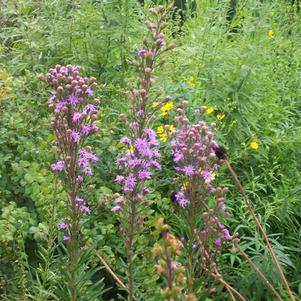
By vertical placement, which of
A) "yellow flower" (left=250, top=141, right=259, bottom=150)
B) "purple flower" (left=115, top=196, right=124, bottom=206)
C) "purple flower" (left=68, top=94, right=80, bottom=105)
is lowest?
"yellow flower" (left=250, top=141, right=259, bottom=150)

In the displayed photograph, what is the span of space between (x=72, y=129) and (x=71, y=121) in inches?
1.2

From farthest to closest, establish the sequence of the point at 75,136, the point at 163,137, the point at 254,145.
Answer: the point at 254,145 < the point at 163,137 < the point at 75,136

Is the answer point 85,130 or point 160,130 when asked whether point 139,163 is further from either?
point 160,130

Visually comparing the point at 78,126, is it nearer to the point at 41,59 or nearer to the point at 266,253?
the point at 266,253

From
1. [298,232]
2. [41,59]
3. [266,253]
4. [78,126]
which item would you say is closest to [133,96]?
[78,126]

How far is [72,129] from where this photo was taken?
2.05 m

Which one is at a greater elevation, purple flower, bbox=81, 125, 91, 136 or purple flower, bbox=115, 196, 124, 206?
purple flower, bbox=81, 125, 91, 136

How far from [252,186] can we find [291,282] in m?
0.60

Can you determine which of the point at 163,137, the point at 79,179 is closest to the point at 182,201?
the point at 79,179

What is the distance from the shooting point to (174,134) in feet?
7.25

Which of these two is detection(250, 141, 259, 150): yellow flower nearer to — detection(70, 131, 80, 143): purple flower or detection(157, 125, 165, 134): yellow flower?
detection(157, 125, 165, 134): yellow flower

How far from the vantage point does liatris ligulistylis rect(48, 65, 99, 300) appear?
2.04 m

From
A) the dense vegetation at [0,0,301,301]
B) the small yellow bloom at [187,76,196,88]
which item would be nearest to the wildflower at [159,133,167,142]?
the dense vegetation at [0,0,301,301]

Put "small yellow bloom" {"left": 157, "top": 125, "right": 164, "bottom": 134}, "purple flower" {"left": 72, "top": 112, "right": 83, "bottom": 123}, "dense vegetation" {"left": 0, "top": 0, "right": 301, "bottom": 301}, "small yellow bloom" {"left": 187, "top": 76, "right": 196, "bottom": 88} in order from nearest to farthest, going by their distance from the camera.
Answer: "purple flower" {"left": 72, "top": 112, "right": 83, "bottom": 123}, "dense vegetation" {"left": 0, "top": 0, "right": 301, "bottom": 301}, "small yellow bloom" {"left": 157, "top": 125, "right": 164, "bottom": 134}, "small yellow bloom" {"left": 187, "top": 76, "right": 196, "bottom": 88}
